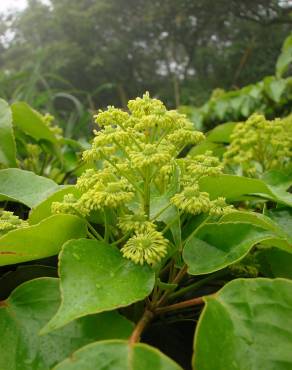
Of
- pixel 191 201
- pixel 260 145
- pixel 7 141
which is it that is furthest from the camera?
pixel 260 145

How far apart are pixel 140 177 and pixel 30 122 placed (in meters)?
0.48

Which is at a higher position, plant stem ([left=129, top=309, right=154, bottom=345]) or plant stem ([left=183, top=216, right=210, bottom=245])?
plant stem ([left=183, top=216, right=210, bottom=245])

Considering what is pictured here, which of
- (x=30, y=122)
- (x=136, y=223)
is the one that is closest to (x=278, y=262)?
(x=136, y=223)

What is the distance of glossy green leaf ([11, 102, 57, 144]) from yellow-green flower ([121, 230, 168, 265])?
0.55 metres

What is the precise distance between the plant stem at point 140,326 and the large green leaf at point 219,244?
0.06 metres

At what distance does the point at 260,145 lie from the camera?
0.90 m

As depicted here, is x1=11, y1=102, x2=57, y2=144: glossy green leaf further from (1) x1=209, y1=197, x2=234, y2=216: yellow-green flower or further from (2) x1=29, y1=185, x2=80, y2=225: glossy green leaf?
(1) x1=209, y1=197, x2=234, y2=216: yellow-green flower

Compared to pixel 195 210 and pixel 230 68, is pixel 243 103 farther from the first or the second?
pixel 230 68

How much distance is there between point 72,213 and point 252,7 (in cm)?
1171

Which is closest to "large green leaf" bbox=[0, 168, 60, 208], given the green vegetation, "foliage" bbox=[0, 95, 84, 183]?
the green vegetation

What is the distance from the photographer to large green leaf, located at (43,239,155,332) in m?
0.37

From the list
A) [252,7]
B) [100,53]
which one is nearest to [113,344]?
[252,7]

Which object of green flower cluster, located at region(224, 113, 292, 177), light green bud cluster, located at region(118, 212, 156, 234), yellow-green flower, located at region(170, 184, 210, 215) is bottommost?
green flower cluster, located at region(224, 113, 292, 177)

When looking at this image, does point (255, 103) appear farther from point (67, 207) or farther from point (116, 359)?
point (116, 359)
